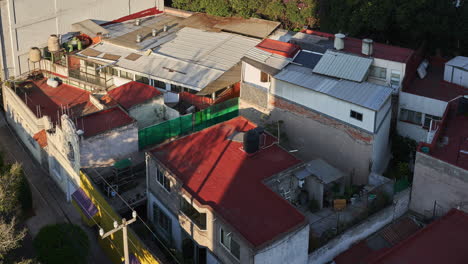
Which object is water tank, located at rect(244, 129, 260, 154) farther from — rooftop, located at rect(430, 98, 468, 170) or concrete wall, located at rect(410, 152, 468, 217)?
rooftop, located at rect(430, 98, 468, 170)

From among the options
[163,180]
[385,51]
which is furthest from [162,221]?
[385,51]

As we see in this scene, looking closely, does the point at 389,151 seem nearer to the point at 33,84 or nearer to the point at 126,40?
the point at 126,40

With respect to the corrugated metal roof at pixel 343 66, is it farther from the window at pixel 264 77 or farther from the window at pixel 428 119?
the window at pixel 428 119

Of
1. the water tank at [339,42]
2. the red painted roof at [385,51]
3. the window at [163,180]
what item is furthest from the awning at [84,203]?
the red painted roof at [385,51]

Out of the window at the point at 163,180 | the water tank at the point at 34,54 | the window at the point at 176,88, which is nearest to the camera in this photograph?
the window at the point at 163,180

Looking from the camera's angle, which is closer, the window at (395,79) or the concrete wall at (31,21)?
the window at (395,79)

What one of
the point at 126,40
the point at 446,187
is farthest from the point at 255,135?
the point at 126,40

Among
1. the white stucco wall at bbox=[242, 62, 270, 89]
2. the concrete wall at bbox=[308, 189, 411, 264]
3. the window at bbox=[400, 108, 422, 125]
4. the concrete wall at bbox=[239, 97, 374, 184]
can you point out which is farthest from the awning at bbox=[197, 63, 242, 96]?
the concrete wall at bbox=[308, 189, 411, 264]
